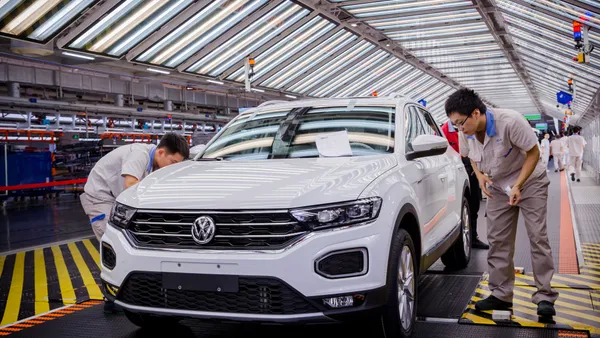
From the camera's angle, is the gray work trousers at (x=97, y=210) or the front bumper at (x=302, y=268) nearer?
the front bumper at (x=302, y=268)

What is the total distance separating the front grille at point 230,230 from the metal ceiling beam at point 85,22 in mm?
10286

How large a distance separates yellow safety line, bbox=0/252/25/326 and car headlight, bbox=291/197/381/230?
9.84ft

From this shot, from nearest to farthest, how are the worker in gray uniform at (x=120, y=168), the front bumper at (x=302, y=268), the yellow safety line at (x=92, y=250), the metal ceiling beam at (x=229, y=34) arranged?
the front bumper at (x=302, y=268) → the worker in gray uniform at (x=120, y=168) → the yellow safety line at (x=92, y=250) → the metal ceiling beam at (x=229, y=34)

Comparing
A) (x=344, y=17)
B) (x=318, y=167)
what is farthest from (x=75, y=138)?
(x=318, y=167)

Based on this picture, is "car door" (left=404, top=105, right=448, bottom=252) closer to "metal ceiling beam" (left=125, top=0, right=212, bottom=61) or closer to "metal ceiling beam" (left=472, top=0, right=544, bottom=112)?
"metal ceiling beam" (left=125, top=0, right=212, bottom=61)

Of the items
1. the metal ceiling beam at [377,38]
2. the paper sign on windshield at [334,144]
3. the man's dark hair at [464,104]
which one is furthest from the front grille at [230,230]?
the metal ceiling beam at [377,38]

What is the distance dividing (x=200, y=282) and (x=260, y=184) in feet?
2.08

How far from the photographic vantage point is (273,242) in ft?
9.78

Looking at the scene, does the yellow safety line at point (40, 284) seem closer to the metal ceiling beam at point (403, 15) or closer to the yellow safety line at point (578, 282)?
the yellow safety line at point (578, 282)

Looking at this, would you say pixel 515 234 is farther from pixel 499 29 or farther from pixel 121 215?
pixel 499 29

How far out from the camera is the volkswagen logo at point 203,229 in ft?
10.0

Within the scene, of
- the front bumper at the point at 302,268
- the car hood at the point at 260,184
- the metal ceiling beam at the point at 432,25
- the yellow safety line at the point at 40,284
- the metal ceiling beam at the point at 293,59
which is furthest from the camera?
the metal ceiling beam at the point at 293,59

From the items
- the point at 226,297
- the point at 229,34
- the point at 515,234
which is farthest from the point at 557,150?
Result: the point at 226,297

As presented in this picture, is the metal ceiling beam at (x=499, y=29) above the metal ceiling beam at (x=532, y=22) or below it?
above
